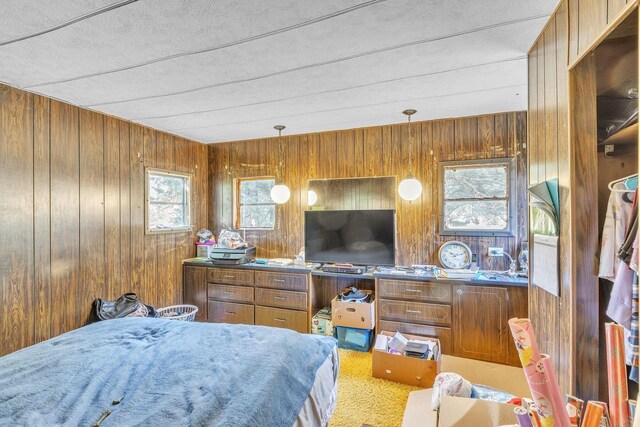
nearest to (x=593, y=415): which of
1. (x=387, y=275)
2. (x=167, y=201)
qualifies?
(x=387, y=275)

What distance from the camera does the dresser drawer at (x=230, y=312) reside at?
11.5 feet

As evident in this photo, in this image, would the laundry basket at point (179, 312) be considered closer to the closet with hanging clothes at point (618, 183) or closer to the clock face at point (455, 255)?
the clock face at point (455, 255)

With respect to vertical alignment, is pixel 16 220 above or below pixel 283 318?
above

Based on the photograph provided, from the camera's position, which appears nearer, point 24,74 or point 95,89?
point 24,74

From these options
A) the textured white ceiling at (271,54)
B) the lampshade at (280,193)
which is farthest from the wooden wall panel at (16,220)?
the lampshade at (280,193)

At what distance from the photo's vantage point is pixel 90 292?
281 centimetres

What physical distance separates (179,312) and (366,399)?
99.0 inches

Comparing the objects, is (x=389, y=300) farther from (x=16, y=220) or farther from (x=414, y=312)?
(x=16, y=220)

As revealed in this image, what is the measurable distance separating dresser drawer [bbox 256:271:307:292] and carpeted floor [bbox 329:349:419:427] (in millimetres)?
918

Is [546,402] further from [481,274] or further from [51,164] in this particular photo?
[51,164]

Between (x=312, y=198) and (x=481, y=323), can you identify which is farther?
(x=312, y=198)

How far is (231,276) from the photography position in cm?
357

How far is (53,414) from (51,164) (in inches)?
86.5

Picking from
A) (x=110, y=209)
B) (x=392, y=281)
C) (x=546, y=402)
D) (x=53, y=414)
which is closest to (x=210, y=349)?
(x=53, y=414)
